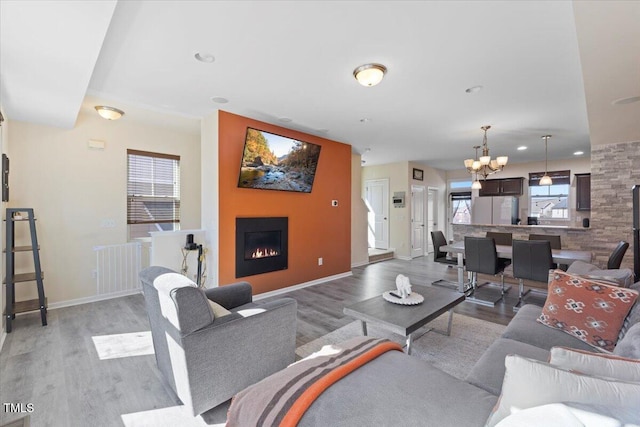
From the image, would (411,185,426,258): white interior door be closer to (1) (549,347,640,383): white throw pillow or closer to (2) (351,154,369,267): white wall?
(2) (351,154,369,267): white wall

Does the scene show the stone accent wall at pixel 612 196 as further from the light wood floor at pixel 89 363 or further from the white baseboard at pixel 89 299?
the white baseboard at pixel 89 299

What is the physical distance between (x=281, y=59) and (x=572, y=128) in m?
4.85

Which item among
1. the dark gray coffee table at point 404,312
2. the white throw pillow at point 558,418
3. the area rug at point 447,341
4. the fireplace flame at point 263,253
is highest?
the white throw pillow at point 558,418

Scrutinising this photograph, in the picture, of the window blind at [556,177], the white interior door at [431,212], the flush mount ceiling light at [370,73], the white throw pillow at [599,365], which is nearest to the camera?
the white throw pillow at [599,365]

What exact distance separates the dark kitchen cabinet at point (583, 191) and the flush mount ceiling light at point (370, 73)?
707cm

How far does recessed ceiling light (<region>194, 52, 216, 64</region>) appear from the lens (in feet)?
7.85

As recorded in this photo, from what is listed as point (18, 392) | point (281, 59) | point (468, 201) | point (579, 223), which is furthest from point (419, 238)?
point (18, 392)

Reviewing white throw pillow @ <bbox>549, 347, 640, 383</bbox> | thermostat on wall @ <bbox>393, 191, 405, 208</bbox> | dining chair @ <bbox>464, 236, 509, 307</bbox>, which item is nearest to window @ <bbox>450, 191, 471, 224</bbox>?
thermostat on wall @ <bbox>393, 191, 405, 208</bbox>

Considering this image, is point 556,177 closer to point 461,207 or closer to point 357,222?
point 461,207

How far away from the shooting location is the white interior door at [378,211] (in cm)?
821

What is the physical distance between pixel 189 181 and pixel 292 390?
4.61m

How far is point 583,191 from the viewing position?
681 centimetres

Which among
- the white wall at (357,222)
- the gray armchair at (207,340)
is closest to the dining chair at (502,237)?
the white wall at (357,222)

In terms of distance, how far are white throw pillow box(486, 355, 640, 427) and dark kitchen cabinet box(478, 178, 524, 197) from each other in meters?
8.19
